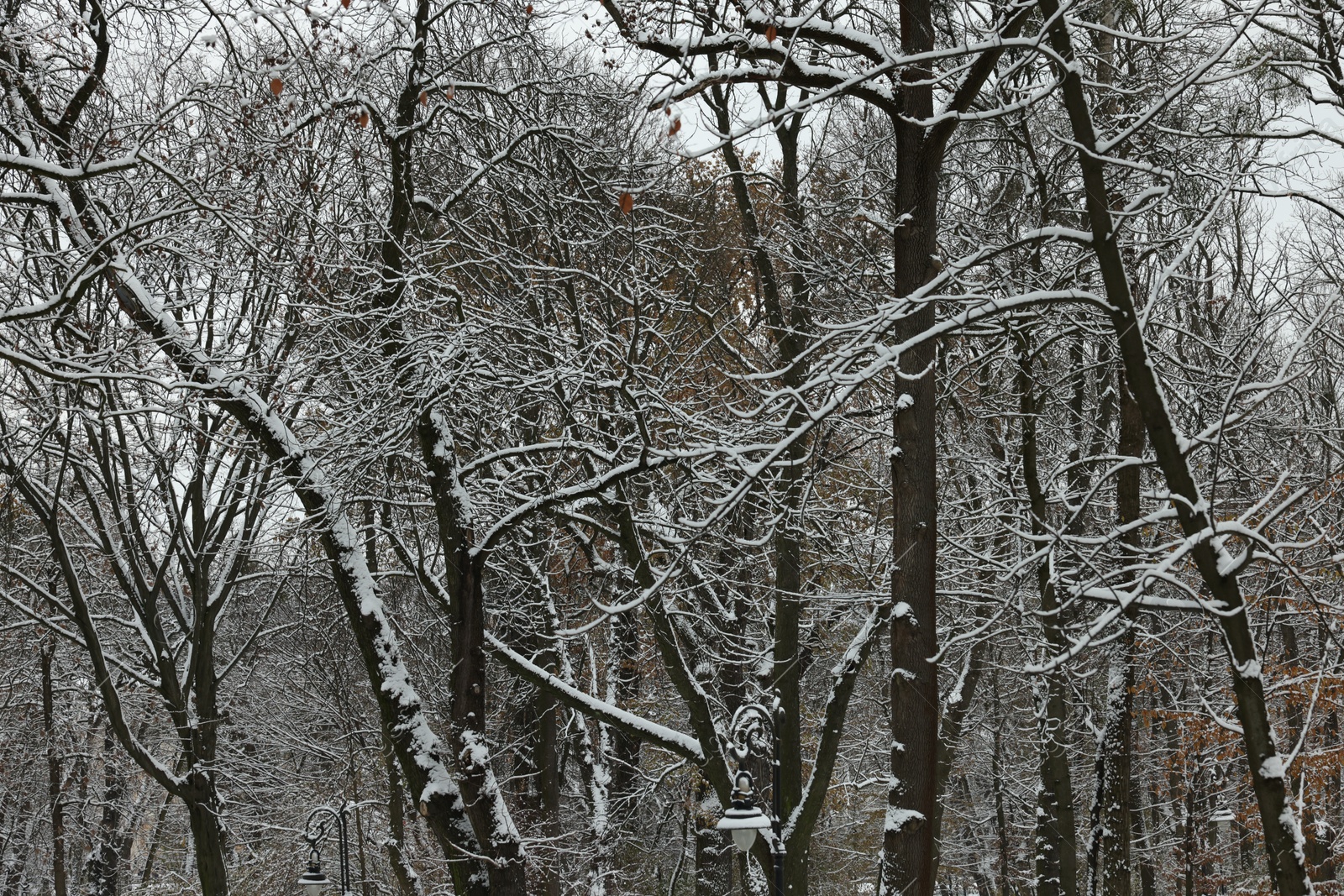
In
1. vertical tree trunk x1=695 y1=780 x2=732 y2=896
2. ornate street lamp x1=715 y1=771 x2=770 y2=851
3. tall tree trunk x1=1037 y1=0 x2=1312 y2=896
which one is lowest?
vertical tree trunk x1=695 y1=780 x2=732 y2=896

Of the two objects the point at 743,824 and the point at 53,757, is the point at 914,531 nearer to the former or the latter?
the point at 743,824

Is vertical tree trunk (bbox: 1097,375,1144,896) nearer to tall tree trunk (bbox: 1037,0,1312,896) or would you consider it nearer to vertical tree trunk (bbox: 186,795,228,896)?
tall tree trunk (bbox: 1037,0,1312,896)

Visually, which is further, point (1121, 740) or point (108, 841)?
point (108, 841)

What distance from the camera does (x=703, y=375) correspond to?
50.3 ft

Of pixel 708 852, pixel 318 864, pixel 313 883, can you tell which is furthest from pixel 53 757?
pixel 708 852

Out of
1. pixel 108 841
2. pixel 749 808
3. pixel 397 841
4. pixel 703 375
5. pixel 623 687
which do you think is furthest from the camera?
pixel 108 841

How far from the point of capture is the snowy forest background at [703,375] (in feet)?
21.6

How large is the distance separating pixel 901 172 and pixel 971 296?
1.55 meters

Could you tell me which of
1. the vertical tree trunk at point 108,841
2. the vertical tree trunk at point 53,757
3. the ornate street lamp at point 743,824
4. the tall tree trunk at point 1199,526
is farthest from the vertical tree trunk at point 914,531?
the vertical tree trunk at point 108,841

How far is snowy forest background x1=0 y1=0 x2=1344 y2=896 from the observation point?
6.59m

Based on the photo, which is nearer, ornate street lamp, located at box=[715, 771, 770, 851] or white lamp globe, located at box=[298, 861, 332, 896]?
ornate street lamp, located at box=[715, 771, 770, 851]

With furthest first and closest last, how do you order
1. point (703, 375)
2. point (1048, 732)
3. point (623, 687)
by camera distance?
point (623, 687), point (703, 375), point (1048, 732)

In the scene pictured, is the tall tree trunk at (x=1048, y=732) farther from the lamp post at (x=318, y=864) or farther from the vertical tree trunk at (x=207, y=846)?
the vertical tree trunk at (x=207, y=846)

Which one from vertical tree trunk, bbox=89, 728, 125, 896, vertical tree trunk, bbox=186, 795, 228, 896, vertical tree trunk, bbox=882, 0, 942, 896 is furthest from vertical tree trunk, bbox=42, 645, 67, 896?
vertical tree trunk, bbox=882, 0, 942, 896
